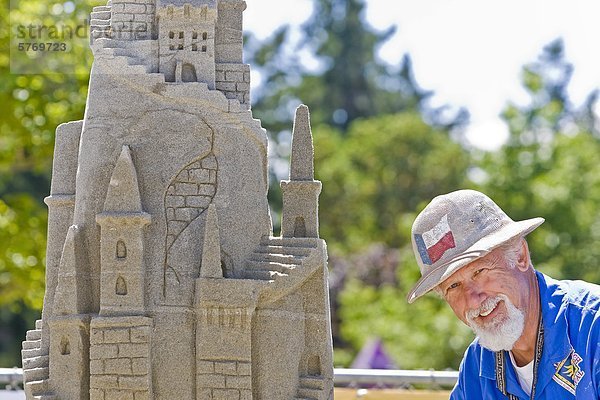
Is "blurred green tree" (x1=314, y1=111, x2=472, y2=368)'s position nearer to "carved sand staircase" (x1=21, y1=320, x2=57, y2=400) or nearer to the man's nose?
"carved sand staircase" (x1=21, y1=320, x2=57, y2=400)

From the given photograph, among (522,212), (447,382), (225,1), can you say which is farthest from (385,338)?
(225,1)

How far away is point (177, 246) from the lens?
268 inches

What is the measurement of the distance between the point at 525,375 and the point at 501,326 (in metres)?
0.30

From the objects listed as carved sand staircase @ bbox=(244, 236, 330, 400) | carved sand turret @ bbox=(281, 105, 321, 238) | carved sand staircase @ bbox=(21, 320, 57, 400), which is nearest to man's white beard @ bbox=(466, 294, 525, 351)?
carved sand staircase @ bbox=(244, 236, 330, 400)

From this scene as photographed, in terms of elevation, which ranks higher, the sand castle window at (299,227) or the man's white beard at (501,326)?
the sand castle window at (299,227)

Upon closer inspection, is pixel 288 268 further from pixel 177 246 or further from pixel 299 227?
pixel 177 246

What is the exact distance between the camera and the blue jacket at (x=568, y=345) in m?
4.37

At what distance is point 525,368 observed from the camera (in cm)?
466

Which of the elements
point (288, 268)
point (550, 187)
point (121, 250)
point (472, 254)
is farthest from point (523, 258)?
point (550, 187)

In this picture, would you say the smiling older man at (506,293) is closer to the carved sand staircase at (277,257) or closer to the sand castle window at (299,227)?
the carved sand staircase at (277,257)

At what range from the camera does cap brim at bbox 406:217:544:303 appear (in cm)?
449

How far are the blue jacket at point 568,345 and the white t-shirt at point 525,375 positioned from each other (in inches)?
0.9

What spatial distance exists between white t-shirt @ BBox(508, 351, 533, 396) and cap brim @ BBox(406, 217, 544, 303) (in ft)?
1.83

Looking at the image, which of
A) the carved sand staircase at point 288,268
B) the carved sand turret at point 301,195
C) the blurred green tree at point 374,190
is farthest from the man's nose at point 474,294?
the blurred green tree at point 374,190
